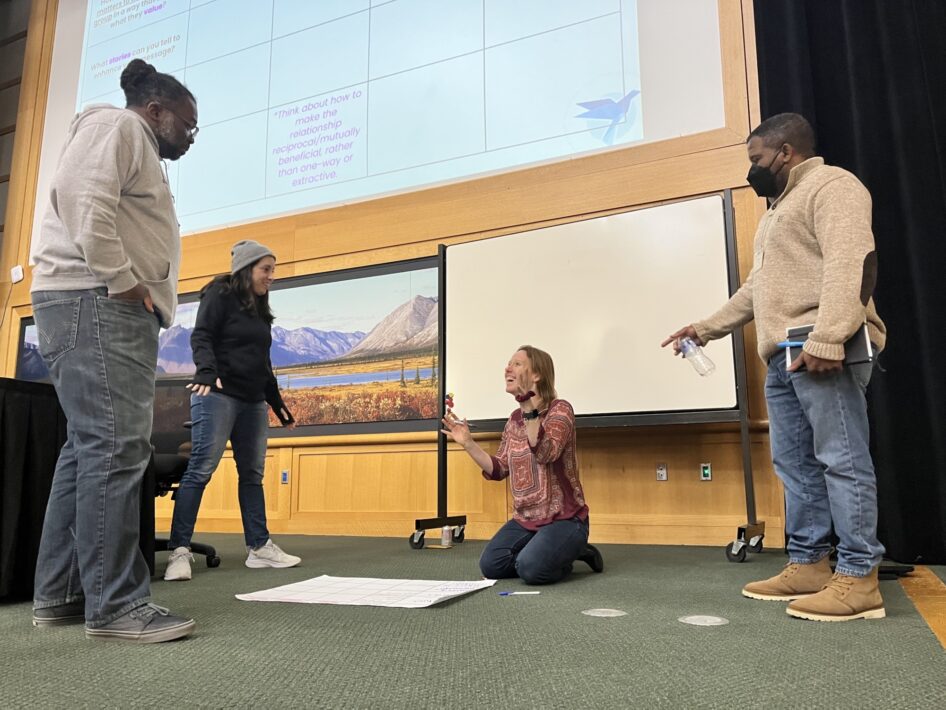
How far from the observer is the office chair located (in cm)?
257

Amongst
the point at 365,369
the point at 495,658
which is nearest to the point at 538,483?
the point at 495,658

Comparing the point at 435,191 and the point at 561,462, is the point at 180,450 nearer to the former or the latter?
the point at 561,462

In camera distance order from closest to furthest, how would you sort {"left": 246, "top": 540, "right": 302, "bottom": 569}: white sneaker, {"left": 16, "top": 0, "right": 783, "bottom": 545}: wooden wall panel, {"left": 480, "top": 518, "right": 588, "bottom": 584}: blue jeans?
{"left": 480, "top": 518, "right": 588, "bottom": 584}: blue jeans, {"left": 246, "top": 540, "right": 302, "bottom": 569}: white sneaker, {"left": 16, "top": 0, "right": 783, "bottom": 545}: wooden wall panel

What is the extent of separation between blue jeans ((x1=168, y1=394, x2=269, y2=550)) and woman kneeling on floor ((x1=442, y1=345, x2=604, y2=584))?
0.80 m

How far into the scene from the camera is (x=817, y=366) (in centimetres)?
151

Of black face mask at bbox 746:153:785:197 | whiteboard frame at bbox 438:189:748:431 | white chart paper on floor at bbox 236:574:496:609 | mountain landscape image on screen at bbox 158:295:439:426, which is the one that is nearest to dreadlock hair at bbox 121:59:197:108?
white chart paper on floor at bbox 236:574:496:609

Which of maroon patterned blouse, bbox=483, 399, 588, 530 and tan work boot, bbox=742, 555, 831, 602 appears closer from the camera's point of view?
tan work boot, bbox=742, 555, 831, 602

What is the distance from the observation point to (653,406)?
9.67 ft

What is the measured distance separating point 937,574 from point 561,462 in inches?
50.9

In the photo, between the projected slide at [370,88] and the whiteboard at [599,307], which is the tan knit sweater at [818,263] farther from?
the projected slide at [370,88]

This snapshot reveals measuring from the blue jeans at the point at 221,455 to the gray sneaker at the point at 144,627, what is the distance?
42.1 inches

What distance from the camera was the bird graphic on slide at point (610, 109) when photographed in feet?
11.4

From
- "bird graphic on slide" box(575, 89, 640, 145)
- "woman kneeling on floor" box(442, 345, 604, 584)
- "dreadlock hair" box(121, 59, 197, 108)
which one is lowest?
"woman kneeling on floor" box(442, 345, 604, 584)

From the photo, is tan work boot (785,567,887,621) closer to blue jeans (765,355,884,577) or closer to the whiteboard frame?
blue jeans (765,355,884,577)
